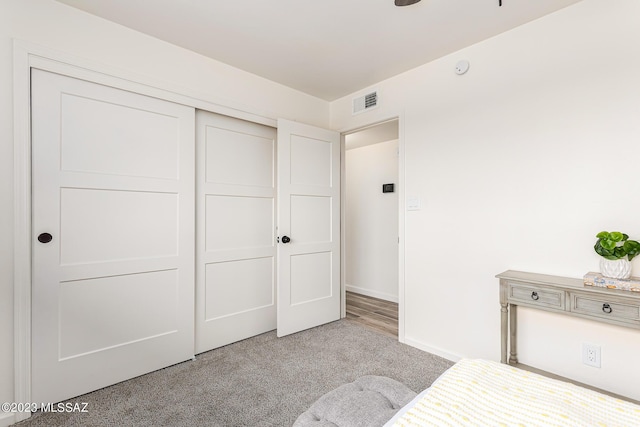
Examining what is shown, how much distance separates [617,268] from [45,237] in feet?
10.8

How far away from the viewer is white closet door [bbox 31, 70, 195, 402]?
1860mm

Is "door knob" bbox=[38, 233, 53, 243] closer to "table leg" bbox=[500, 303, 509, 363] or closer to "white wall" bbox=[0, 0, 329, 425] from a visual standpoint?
"white wall" bbox=[0, 0, 329, 425]

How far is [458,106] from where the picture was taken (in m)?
2.46

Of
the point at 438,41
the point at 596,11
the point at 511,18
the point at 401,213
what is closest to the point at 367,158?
the point at 401,213

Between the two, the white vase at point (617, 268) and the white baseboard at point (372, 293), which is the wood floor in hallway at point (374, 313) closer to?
the white baseboard at point (372, 293)

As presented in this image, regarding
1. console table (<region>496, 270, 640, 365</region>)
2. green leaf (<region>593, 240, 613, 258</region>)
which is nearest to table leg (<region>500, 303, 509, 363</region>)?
console table (<region>496, 270, 640, 365</region>)

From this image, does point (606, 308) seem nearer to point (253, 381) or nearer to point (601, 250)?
point (601, 250)

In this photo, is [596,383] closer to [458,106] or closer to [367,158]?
[458,106]

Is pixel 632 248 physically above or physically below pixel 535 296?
above

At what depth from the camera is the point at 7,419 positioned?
1695 millimetres

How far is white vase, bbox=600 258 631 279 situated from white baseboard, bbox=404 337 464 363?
120 cm

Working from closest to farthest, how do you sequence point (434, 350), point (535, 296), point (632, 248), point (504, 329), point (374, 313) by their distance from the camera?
point (632, 248) → point (535, 296) → point (504, 329) → point (434, 350) → point (374, 313)

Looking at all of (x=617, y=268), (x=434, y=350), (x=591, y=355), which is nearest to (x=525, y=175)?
(x=617, y=268)

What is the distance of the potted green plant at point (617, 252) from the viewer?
1.63m
